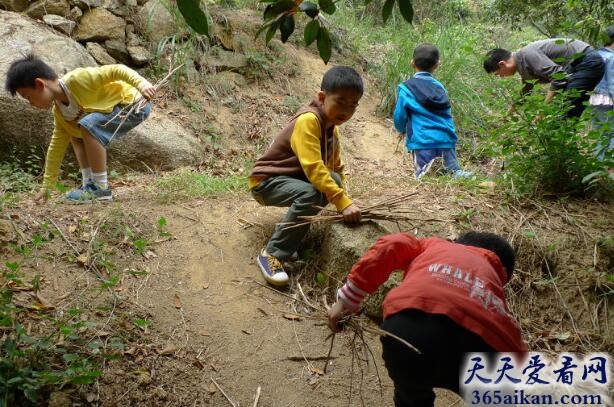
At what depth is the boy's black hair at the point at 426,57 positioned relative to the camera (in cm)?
438

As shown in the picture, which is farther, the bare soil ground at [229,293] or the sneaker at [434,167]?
the sneaker at [434,167]

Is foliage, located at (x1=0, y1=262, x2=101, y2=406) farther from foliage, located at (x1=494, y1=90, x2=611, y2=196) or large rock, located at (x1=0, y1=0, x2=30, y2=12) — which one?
large rock, located at (x1=0, y1=0, x2=30, y2=12)

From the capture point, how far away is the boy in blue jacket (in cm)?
436

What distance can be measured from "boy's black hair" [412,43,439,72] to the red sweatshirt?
3024 millimetres

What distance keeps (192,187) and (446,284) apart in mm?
2860

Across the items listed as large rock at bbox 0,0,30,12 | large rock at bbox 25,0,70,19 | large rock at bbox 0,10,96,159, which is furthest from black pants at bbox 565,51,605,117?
large rock at bbox 0,0,30,12

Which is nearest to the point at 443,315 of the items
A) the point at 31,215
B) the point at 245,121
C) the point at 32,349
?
the point at 32,349

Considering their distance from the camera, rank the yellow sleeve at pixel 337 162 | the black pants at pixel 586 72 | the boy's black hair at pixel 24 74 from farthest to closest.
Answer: the black pants at pixel 586 72 → the boy's black hair at pixel 24 74 → the yellow sleeve at pixel 337 162

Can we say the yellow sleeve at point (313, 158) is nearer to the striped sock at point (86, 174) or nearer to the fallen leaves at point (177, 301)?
the fallen leaves at point (177, 301)

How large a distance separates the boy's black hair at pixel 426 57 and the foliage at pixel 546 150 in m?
1.37

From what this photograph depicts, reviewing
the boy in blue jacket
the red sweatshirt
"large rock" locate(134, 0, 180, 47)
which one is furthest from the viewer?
"large rock" locate(134, 0, 180, 47)

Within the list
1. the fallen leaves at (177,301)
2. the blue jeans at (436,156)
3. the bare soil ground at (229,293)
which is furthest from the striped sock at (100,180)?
the blue jeans at (436,156)

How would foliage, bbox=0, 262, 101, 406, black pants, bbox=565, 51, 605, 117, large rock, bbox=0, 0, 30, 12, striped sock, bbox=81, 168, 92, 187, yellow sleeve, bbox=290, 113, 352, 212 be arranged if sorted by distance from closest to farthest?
foliage, bbox=0, 262, 101, 406
yellow sleeve, bbox=290, 113, 352, 212
striped sock, bbox=81, 168, 92, 187
black pants, bbox=565, 51, 605, 117
large rock, bbox=0, 0, 30, 12

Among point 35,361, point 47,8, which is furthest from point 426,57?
point 47,8
